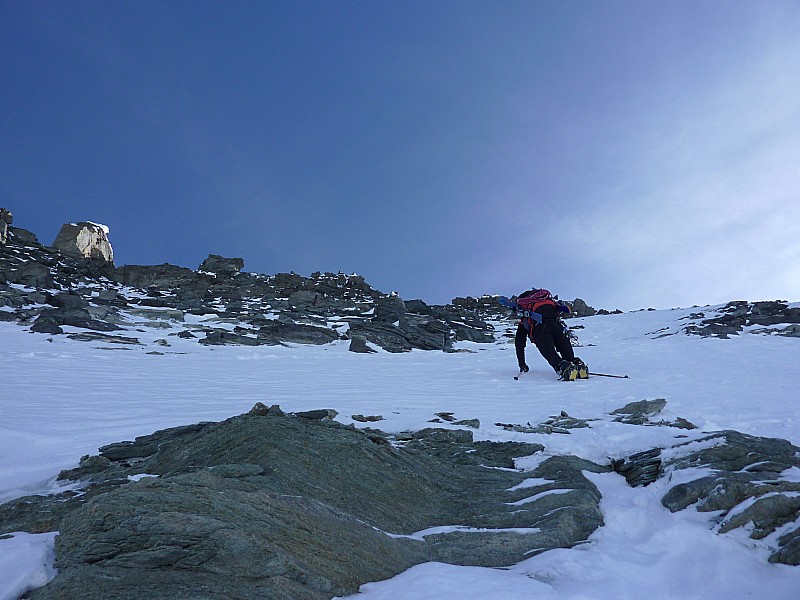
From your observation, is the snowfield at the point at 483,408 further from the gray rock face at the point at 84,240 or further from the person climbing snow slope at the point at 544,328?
the gray rock face at the point at 84,240

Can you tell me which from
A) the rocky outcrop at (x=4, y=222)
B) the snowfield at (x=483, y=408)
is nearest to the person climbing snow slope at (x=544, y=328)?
the snowfield at (x=483, y=408)

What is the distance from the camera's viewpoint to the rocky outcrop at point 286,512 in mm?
2414

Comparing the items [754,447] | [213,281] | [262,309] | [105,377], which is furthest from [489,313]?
[754,447]

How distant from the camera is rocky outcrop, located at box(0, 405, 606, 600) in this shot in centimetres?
241

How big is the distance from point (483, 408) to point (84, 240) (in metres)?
76.5

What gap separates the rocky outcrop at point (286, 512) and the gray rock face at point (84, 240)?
70.7 m

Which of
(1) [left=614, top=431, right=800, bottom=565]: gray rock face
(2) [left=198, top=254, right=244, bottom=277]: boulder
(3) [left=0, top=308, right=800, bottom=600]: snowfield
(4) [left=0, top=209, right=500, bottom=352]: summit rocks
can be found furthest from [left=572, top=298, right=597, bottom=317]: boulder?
(1) [left=614, top=431, right=800, bottom=565]: gray rock face

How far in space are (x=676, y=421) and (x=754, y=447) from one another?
2.37 metres

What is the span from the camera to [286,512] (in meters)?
3.00

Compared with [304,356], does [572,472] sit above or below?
below

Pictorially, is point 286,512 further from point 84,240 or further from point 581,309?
point 84,240

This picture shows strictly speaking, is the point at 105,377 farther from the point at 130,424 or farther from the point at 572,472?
the point at 572,472

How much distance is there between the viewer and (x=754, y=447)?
4496mm

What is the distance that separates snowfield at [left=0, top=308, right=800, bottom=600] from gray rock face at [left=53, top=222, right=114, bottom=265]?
186 feet
